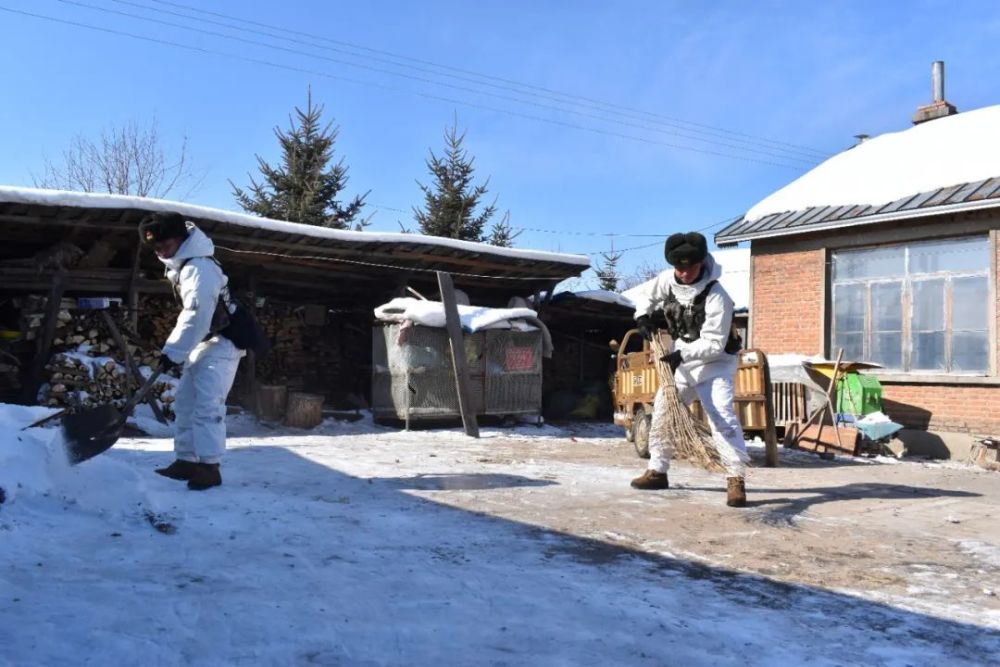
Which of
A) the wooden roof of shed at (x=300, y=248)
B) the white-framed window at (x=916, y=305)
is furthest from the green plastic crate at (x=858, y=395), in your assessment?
the wooden roof of shed at (x=300, y=248)

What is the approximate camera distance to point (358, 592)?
2855 millimetres

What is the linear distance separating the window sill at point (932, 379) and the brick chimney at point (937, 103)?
19.2ft

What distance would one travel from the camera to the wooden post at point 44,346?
30.6 ft

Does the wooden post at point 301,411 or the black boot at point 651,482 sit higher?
the wooden post at point 301,411

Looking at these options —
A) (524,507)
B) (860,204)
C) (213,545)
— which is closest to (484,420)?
(860,204)

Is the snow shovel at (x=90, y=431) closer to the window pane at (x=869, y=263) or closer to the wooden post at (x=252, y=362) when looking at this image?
the wooden post at (x=252, y=362)

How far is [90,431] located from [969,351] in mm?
9845

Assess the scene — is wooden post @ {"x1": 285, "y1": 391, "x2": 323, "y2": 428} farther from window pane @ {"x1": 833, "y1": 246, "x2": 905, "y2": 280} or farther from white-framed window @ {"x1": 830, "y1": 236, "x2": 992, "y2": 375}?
window pane @ {"x1": 833, "y1": 246, "x2": 905, "y2": 280}

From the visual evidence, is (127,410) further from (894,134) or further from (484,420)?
(894,134)

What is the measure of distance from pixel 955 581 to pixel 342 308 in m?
11.3

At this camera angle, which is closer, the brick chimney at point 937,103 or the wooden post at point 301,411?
the wooden post at point 301,411

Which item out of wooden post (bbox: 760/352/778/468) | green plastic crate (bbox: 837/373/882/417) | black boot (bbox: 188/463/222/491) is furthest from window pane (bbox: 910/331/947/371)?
black boot (bbox: 188/463/222/491)

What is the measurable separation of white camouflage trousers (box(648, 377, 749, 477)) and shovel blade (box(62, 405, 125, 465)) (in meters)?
3.53

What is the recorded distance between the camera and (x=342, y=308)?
1351 centimetres
